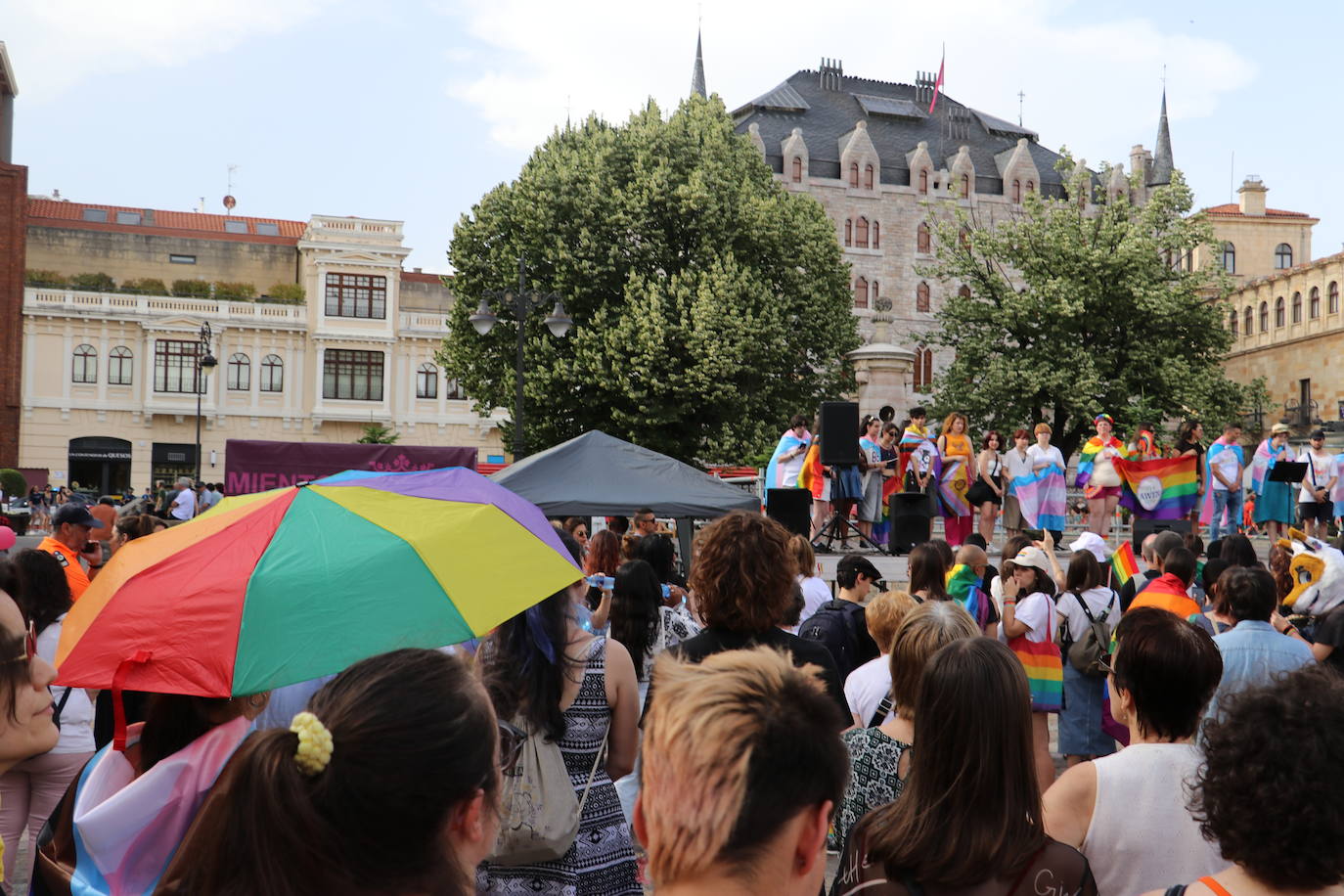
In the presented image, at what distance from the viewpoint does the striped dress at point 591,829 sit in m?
3.62

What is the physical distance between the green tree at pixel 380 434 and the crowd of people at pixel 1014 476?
1470 inches

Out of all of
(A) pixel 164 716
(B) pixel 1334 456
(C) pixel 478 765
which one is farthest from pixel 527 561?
(B) pixel 1334 456

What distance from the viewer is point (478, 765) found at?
7.37ft

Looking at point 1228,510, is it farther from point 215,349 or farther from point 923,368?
point 923,368

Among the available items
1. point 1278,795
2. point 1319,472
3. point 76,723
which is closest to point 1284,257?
point 1319,472

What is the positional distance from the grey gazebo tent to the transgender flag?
18.1 feet

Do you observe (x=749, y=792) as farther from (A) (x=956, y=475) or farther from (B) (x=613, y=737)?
(A) (x=956, y=475)

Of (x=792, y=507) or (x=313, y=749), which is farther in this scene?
(x=792, y=507)

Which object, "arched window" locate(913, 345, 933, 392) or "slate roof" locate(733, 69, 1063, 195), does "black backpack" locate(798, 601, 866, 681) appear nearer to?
"arched window" locate(913, 345, 933, 392)

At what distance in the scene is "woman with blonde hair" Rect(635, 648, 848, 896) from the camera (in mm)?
1942

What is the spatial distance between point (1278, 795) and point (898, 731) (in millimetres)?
1544

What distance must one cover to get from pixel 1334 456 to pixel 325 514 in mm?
16866

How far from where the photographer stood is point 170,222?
6372 cm

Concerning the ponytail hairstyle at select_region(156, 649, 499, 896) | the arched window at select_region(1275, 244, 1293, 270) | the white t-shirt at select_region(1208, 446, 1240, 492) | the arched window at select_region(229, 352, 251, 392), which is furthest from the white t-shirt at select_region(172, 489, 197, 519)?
the arched window at select_region(1275, 244, 1293, 270)
